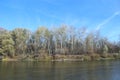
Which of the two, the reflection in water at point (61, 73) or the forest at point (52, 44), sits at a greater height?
the forest at point (52, 44)

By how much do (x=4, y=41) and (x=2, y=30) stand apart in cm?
796

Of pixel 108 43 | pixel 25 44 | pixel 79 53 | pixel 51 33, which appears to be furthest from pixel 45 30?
pixel 108 43

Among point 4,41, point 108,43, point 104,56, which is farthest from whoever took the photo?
point 108,43

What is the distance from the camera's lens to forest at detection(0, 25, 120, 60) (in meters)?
110

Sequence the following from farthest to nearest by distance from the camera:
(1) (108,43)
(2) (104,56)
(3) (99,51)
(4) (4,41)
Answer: (1) (108,43) < (3) (99,51) < (2) (104,56) < (4) (4,41)

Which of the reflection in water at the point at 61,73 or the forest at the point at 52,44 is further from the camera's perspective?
the forest at the point at 52,44

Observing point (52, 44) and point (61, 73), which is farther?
point (52, 44)

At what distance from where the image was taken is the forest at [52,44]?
110 metres

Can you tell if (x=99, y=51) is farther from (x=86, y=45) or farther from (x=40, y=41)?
(x=40, y=41)

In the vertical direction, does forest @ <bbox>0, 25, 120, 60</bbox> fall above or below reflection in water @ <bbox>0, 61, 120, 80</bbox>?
above

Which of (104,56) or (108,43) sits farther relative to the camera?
(108,43)

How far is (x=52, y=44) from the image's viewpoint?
122 meters

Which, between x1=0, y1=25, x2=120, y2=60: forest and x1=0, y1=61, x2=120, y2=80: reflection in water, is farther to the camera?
x1=0, y1=25, x2=120, y2=60: forest

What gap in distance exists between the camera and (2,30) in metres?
112
